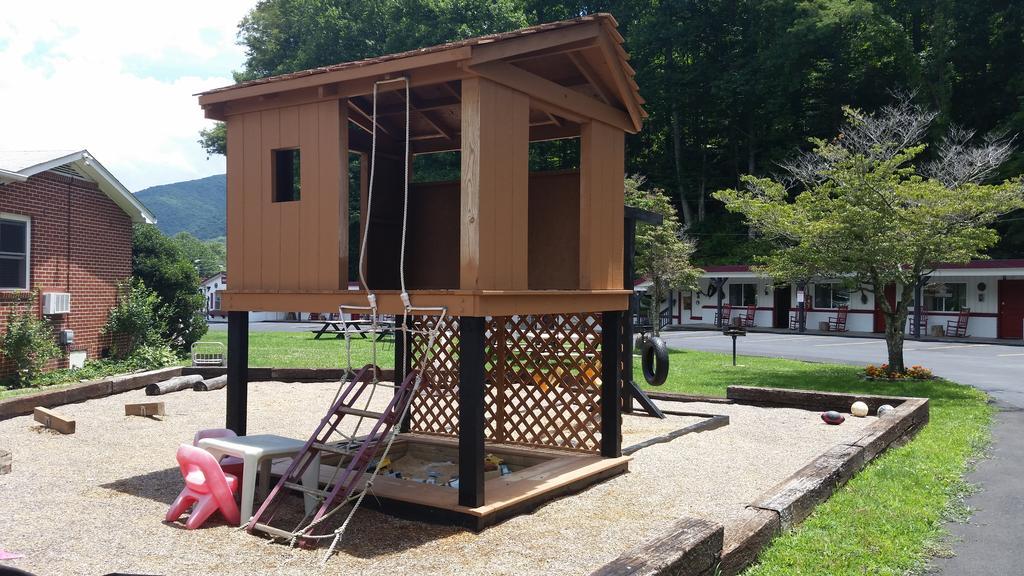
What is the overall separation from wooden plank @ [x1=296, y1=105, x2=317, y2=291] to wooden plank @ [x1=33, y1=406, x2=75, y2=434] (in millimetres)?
4468

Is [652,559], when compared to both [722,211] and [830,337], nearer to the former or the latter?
[830,337]

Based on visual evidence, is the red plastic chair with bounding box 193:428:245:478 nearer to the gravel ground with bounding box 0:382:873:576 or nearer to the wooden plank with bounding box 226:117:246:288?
the gravel ground with bounding box 0:382:873:576

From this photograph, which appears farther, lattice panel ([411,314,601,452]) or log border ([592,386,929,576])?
lattice panel ([411,314,601,452])

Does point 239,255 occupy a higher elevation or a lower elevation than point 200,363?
higher

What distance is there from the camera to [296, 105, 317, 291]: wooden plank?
6152 millimetres

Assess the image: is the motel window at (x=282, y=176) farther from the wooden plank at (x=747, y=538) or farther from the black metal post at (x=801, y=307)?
the black metal post at (x=801, y=307)

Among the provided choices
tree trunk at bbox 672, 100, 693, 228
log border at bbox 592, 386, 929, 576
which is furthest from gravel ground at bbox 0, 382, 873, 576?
tree trunk at bbox 672, 100, 693, 228

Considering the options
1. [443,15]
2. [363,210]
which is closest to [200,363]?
[363,210]

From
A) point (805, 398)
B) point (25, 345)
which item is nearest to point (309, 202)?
point (805, 398)

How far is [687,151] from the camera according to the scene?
48688 millimetres

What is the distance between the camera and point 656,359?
9.76 metres

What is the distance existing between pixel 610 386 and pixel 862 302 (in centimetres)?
2911

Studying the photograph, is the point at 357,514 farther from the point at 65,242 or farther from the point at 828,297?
the point at 828,297

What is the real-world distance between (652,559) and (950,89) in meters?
41.1
